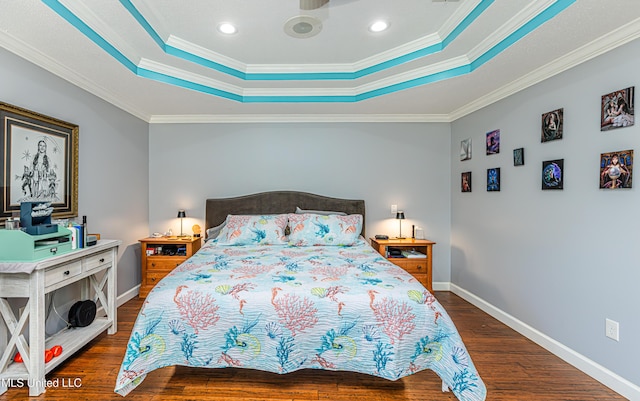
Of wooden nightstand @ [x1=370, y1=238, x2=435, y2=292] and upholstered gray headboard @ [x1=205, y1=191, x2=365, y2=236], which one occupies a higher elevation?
upholstered gray headboard @ [x1=205, y1=191, x2=365, y2=236]

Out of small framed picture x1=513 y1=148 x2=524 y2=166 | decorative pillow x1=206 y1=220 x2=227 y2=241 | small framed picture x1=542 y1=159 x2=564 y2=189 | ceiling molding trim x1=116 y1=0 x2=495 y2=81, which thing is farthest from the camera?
decorative pillow x1=206 y1=220 x2=227 y2=241

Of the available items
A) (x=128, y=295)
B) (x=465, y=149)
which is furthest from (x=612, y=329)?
(x=128, y=295)

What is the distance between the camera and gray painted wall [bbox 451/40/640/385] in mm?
1916

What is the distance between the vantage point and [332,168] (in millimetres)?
4055

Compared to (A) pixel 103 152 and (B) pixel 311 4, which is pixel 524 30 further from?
(A) pixel 103 152

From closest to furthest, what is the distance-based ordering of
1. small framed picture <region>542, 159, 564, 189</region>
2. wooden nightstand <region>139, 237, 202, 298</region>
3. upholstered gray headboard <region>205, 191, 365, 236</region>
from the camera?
small framed picture <region>542, 159, 564, 189</region>
wooden nightstand <region>139, 237, 202, 298</region>
upholstered gray headboard <region>205, 191, 365, 236</region>

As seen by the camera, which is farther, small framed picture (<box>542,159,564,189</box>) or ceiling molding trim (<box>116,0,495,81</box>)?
small framed picture (<box>542,159,564,189</box>)

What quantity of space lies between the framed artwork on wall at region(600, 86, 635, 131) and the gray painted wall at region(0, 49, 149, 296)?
4.23 m

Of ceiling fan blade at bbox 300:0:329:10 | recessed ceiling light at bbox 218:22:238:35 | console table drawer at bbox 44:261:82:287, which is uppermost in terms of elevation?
ceiling fan blade at bbox 300:0:329:10

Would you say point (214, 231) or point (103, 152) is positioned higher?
point (103, 152)

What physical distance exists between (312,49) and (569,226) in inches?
104

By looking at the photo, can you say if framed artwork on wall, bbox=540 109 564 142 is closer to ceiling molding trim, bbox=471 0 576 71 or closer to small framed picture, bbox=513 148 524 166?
small framed picture, bbox=513 148 524 166

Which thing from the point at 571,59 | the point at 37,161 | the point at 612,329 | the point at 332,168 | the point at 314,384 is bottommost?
the point at 314,384

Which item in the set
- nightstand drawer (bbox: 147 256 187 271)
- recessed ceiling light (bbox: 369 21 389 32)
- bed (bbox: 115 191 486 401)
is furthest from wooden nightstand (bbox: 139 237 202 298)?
recessed ceiling light (bbox: 369 21 389 32)
